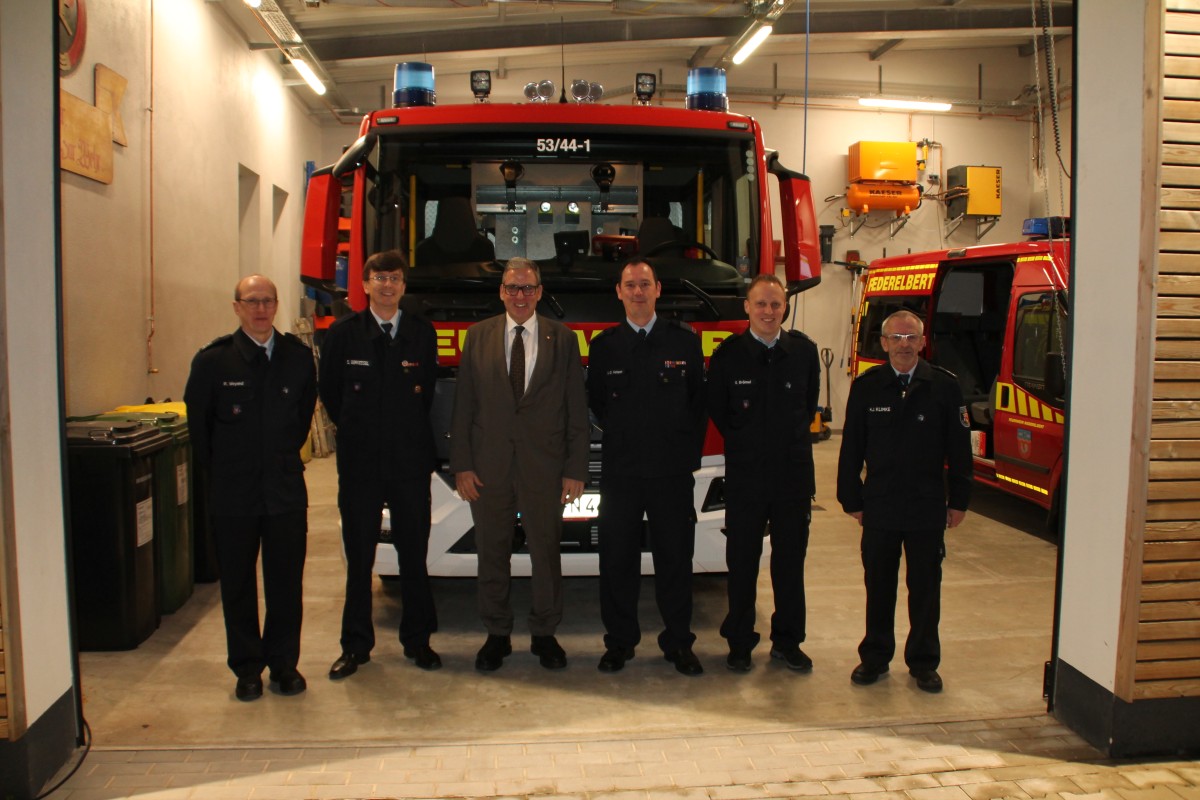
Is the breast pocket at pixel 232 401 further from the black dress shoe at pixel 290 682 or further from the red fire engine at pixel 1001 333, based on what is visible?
the red fire engine at pixel 1001 333

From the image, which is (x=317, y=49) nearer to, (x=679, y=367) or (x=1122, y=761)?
(x=679, y=367)

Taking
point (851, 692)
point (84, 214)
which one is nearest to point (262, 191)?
point (84, 214)

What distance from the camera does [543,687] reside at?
13.0 ft

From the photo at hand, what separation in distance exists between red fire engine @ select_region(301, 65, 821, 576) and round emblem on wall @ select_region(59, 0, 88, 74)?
82.0 inches

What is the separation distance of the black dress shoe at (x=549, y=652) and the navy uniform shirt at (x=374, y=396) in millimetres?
972

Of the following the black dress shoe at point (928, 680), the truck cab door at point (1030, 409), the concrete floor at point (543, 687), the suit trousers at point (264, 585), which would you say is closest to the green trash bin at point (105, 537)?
the concrete floor at point (543, 687)

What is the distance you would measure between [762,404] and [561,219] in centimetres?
150

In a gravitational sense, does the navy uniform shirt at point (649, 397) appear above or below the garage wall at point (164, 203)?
below

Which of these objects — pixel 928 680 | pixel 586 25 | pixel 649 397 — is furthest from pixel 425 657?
pixel 586 25

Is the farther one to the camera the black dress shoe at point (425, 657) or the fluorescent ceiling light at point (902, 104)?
the fluorescent ceiling light at point (902, 104)

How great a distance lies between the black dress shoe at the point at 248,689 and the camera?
380 cm

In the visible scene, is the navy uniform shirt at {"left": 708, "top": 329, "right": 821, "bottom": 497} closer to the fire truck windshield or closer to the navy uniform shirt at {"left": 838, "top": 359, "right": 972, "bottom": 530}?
the navy uniform shirt at {"left": 838, "top": 359, "right": 972, "bottom": 530}

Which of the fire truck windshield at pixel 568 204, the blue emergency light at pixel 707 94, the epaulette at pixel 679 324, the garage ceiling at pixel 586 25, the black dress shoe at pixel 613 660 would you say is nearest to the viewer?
the epaulette at pixel 679 324

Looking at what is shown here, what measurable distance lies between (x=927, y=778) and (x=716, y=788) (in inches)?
29.1
